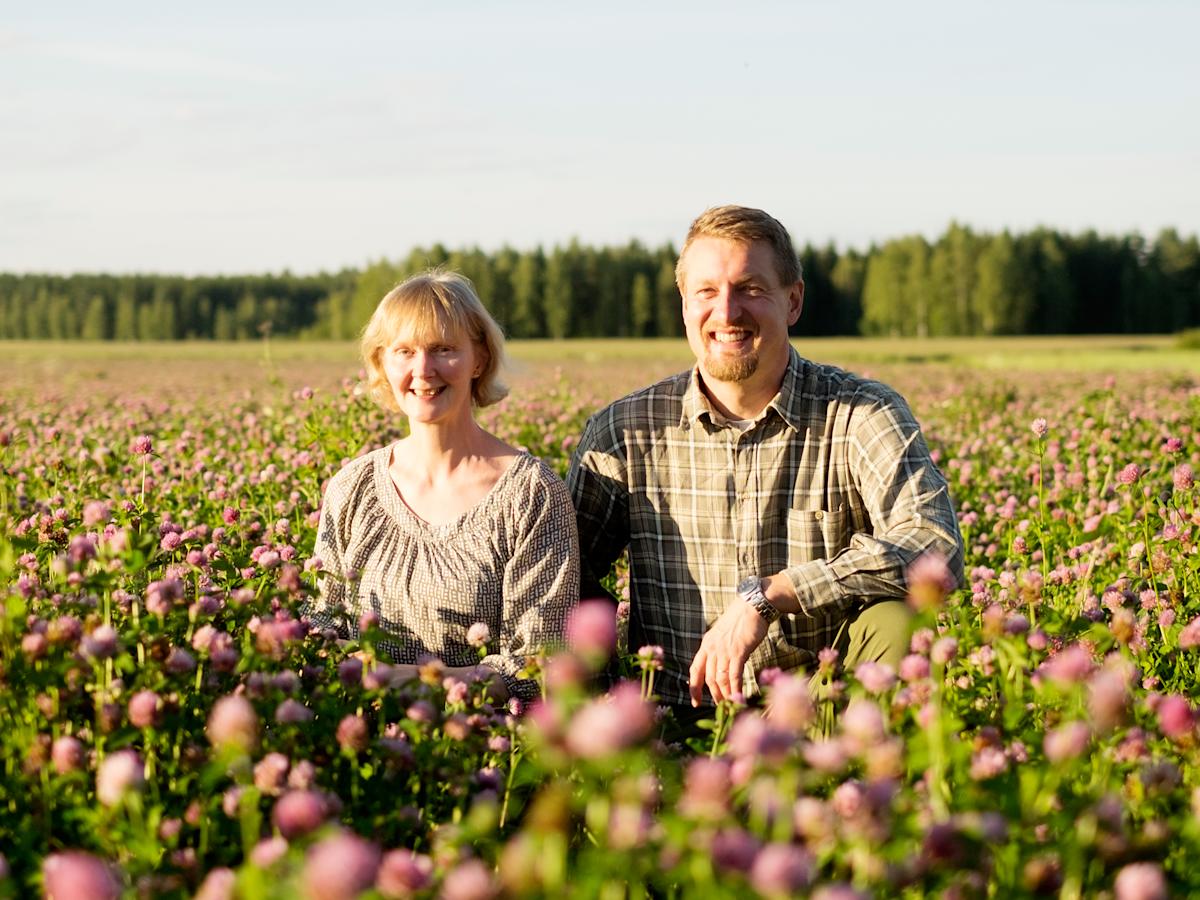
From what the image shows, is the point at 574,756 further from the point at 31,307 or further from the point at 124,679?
the point at 31,307

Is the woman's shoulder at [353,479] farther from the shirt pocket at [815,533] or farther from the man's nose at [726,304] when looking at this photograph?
the shirt pocket at [815,533]

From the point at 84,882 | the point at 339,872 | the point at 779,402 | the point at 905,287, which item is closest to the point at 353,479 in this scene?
the point at 779,402

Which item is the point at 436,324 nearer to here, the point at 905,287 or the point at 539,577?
the point at 539,577

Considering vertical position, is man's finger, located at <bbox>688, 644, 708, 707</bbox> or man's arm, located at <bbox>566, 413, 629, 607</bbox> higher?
man's arm, located at <bbox>566, 413, 629, 607</bbox>

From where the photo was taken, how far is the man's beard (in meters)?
4.13

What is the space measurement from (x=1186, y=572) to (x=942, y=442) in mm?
5295

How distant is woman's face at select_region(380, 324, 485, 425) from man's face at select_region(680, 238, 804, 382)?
2.35 feet

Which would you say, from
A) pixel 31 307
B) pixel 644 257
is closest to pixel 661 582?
pixel 644 257

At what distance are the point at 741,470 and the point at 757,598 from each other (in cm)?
79

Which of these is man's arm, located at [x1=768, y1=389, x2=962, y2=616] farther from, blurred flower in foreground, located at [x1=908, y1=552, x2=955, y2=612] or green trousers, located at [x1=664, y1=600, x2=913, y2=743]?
blurred flower in foreground, located at [x1=908, y1=552, x2=955, y2=612]

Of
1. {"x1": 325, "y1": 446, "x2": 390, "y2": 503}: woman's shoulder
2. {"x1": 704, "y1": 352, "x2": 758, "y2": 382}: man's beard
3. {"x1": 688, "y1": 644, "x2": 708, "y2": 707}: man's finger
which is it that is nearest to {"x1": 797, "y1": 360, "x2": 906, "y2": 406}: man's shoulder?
{"x1": 704, "y1": 352, "x2": 758, "y2": 382}: man's beard

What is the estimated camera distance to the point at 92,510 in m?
2.90

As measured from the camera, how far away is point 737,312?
4.12m

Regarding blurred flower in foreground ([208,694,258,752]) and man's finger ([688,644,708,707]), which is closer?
blurred flower in foreground ([208,694,258,752])
